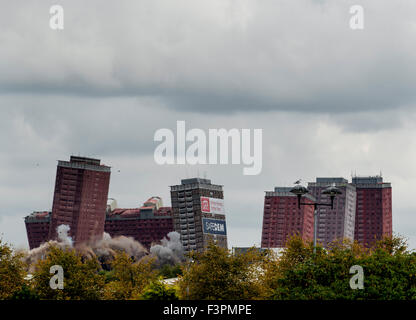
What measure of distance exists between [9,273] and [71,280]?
37.8 ft

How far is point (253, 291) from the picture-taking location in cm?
9412

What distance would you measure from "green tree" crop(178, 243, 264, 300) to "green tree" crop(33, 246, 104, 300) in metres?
8.90

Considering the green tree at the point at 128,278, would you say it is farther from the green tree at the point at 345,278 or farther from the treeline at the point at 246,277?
the green tree at the point at 345,278

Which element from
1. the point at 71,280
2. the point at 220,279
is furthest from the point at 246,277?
the point at 71,280

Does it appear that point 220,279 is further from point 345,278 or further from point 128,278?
point 345,278

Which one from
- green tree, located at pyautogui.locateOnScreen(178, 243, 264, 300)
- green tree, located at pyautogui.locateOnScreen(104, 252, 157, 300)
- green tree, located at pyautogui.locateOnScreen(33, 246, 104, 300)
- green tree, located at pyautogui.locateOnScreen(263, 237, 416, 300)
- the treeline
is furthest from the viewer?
green tree, located at pyautogui.locateOnScreen(104, 252, 157, 300)

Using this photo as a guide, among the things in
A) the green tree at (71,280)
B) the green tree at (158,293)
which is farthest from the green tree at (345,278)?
the green tree at (71,280)

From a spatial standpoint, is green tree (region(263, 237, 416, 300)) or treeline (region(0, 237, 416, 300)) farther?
treeline (region(0, 237, 416, 300))

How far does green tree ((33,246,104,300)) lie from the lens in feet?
320

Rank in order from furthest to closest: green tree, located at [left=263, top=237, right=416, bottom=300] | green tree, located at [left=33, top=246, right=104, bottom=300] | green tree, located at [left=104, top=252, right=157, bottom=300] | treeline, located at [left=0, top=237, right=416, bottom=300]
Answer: green tree, located at [left=104, top=252, right=157, bottom=300] < green tree, located at [left=33, top=246, right=104, bottom=300] < treeline, located at [left=0, top=237, right=416, bottom=300] < green tree, located at [left=263, top=237, right=416, bottom=300]

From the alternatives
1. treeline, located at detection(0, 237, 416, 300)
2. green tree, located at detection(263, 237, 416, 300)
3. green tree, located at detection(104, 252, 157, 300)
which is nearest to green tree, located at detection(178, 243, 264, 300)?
treeline, located at detection(0, 237, 416, 300)

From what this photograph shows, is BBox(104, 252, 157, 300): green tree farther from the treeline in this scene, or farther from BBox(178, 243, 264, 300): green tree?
BBox(178, 243, 264, 300): green tree
